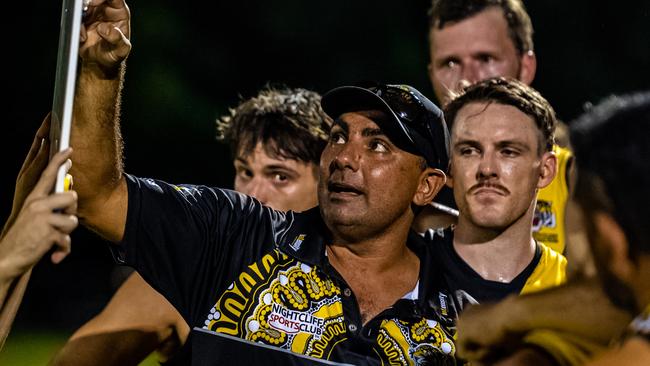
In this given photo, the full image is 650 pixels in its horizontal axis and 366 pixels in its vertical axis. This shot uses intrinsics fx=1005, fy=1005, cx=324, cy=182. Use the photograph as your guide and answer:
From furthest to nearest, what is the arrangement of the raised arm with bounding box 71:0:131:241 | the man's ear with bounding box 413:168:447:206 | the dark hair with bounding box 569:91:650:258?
the man's ear with bounding box 413:168:447:206
the raised arm with bounding box 71:0:131:241
the dark hair with bounding box 569:91:650:258

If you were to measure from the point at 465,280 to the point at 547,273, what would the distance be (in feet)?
1.09

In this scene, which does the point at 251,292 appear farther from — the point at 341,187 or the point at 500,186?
the point at 500,186

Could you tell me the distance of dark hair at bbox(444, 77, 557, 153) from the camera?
393 centimetres

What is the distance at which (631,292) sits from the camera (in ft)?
6.12

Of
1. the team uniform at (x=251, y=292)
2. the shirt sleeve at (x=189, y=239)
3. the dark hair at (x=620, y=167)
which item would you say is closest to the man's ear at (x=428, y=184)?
the team uniform at (x=251, y=292)

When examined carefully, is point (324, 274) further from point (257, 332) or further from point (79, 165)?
point (79, 165)

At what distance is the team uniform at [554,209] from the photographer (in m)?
4.54

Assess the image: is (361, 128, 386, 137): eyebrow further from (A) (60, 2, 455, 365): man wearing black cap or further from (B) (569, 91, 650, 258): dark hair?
(B) (569, 91, 650, 258): dark hair

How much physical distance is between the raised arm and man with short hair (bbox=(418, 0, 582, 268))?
2010 mm

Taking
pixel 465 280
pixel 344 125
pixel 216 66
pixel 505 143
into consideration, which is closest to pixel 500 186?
pixel 505 143

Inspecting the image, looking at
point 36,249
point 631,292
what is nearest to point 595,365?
point 631,292

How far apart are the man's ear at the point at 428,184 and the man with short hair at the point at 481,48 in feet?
3.15

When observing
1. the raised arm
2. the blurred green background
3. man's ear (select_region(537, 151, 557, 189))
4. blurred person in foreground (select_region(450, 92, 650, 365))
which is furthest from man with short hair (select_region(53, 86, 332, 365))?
the blurred green background

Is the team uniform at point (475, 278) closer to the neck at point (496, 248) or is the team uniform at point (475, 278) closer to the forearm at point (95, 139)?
the neck at point (496, 248)
